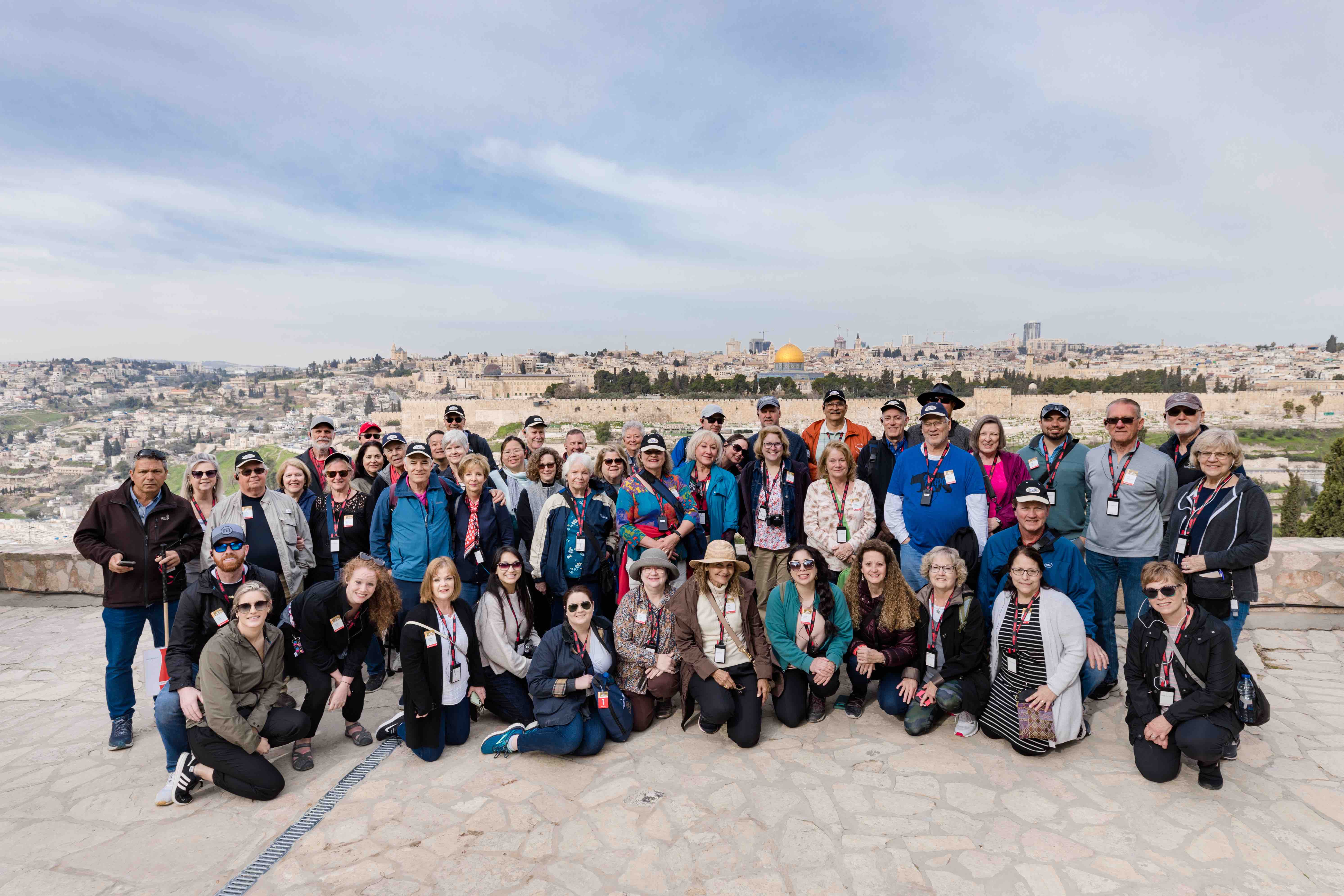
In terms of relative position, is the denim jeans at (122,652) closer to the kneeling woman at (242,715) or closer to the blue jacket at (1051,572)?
the kneeling woman at (242,715)

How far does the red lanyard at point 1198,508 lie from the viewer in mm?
3443

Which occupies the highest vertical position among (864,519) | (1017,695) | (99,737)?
(864,519)

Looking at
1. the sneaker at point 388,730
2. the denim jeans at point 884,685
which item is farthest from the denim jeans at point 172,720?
the denim jeans at point 884,685

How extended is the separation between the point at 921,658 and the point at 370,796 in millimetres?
2792

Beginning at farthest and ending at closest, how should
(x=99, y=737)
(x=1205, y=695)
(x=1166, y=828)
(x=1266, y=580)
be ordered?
(x=1266, y=580), (x=99, y=737), (x=1205, y=695), (x=1166, y=828)

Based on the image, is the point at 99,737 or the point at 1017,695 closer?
the point at 1017,695

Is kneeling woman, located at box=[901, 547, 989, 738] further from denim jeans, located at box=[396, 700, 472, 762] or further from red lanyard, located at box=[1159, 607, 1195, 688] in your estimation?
denim jeans, located at box=[396, 700, 472, 762]

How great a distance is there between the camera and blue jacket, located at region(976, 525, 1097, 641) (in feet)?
11.4

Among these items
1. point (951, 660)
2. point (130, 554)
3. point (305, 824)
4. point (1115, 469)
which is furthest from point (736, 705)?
point (130, 554)

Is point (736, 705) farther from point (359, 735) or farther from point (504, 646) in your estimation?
point (359, 735)

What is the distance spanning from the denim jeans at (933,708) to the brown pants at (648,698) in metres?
1.23

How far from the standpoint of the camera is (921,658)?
362cm

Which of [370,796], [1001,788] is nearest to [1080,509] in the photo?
[1001,788]

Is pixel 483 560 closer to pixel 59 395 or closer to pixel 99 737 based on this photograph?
pixel 99 737
